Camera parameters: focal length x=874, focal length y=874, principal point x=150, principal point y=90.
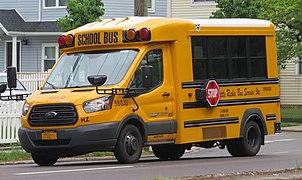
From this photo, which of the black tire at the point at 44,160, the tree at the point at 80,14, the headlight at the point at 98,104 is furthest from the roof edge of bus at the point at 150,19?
the tree at the point at 80,14

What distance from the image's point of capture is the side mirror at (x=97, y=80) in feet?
53.1

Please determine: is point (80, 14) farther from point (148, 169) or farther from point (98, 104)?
point (148, 169)

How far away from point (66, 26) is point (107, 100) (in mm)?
21728

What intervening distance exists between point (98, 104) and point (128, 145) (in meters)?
1.04

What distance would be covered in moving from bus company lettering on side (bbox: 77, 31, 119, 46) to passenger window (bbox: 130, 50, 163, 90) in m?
0.70

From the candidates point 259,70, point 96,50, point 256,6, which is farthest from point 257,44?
point 256,6

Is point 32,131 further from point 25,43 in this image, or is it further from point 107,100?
point 25,43

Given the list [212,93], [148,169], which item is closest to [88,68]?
[212,93]

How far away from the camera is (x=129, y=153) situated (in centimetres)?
1664

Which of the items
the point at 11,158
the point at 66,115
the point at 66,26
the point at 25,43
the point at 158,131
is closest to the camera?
the point at 66,115

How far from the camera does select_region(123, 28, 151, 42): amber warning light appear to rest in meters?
17.1

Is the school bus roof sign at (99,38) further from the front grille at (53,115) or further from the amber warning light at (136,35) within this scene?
the front grille at (53,115)

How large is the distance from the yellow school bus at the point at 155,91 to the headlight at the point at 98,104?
18 millimetres

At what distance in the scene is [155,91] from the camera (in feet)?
56.6
